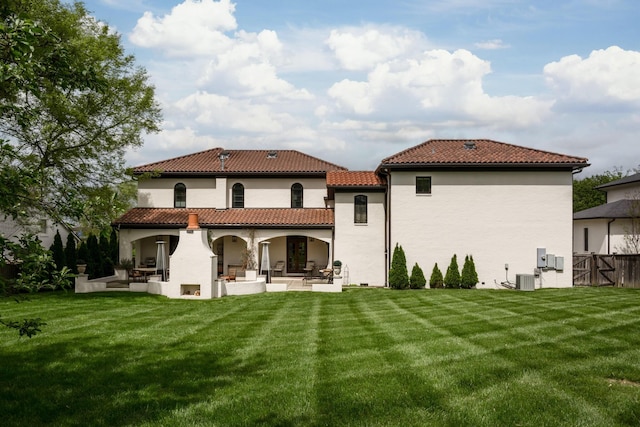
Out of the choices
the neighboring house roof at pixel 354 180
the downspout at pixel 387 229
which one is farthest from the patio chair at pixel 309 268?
the neighboring house roof at pixel 354 180

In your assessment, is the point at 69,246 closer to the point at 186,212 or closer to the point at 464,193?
the point at 186,212

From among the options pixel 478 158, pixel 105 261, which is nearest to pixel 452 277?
pixel 478 158

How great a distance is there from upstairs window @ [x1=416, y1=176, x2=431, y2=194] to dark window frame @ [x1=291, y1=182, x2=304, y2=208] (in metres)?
8.61

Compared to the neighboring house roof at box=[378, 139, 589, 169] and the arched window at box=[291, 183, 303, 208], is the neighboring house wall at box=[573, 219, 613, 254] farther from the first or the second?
the arched window at box=[291, 183, 303, 208]

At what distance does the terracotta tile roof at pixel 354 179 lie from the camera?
24.8m

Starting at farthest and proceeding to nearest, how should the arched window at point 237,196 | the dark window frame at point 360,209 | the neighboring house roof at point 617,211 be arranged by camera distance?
the arched window at point 237,196 < the neighboring house roof at point 617,211 < the dark window frame at point 360,209

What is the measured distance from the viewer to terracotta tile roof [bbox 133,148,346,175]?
97.3ft

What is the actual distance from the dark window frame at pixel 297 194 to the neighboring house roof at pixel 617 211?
721 inches

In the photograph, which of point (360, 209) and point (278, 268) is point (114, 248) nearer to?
Result: point (278, 268)

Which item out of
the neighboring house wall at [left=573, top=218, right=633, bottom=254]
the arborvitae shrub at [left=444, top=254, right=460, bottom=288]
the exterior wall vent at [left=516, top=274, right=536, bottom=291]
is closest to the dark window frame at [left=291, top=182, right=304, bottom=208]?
the arborvitae shrub at [left=444, top=254, right=460, bottom=288]

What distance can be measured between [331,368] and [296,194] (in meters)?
21.8

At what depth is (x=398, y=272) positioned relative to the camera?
23.1 metres

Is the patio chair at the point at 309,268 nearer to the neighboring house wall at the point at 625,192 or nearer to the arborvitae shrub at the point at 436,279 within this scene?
the arborvitae shrub at the point at 436,279

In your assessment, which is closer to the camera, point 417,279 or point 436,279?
point 417,279
